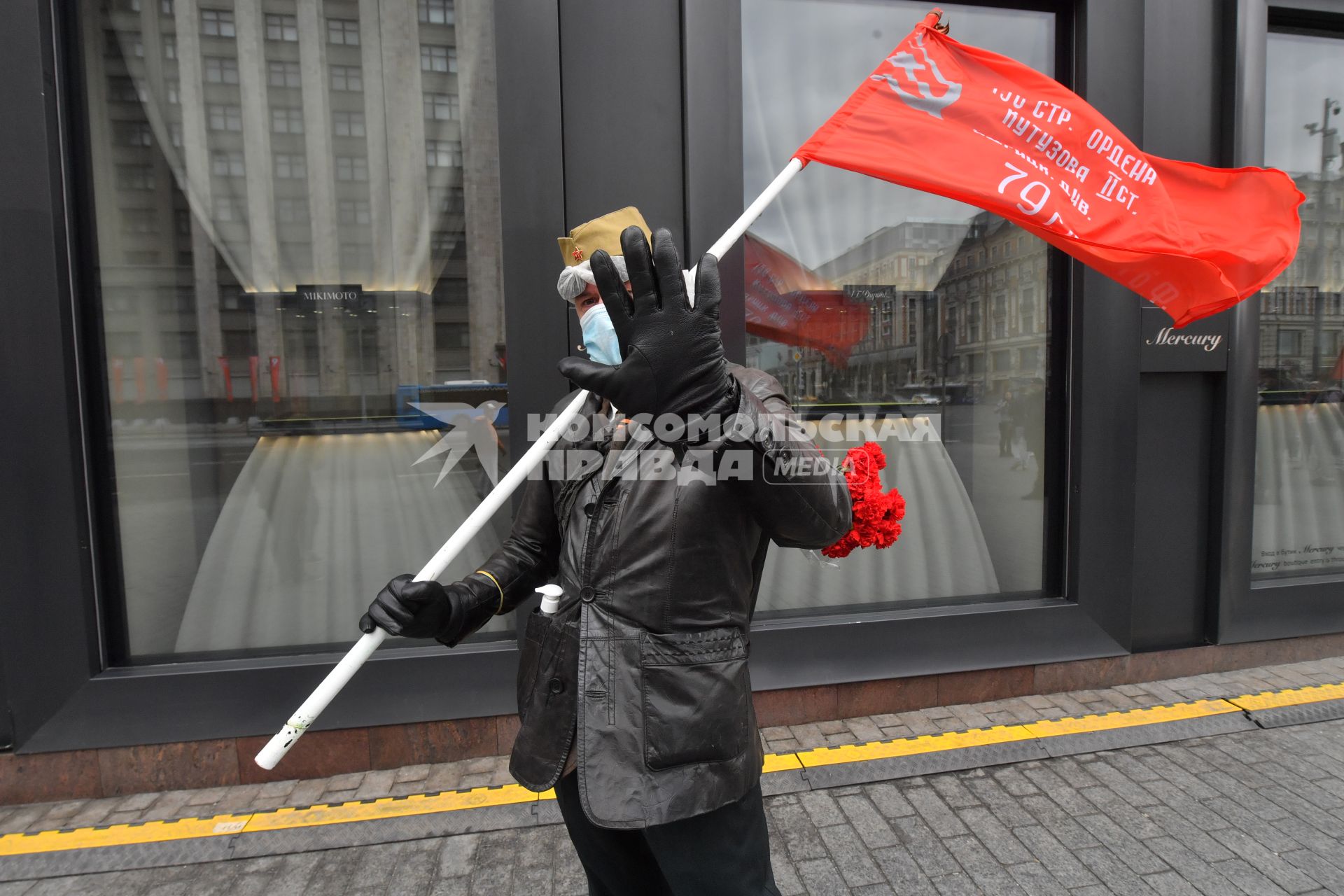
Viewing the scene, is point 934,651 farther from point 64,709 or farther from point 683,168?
point 64,709

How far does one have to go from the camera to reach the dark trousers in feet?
5.19

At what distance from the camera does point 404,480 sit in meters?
3.79

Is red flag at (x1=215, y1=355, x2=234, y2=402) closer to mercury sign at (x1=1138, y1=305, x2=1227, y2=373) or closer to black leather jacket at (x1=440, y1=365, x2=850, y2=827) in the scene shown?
black leather jacket at (x1=440, y1=365, x2=850, y2=827)

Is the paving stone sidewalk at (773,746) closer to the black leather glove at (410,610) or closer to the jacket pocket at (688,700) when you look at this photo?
the black leather glove at (410,610)

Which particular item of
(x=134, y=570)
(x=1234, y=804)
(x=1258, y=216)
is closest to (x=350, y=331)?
(x=134, y=570)

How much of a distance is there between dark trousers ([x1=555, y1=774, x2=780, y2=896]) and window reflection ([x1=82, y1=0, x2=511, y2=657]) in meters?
2.32

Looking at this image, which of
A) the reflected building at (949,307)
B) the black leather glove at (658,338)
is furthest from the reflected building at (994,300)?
the black leather glove at (658,338)

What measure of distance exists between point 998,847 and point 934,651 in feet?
4.35

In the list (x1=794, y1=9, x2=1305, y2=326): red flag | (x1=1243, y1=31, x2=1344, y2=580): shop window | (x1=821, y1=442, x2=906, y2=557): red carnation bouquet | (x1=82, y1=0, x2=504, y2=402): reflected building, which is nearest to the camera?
(x1=821, y1=442, x2=906, y2=557): red carnation bouquet

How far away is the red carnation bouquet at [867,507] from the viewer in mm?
2115

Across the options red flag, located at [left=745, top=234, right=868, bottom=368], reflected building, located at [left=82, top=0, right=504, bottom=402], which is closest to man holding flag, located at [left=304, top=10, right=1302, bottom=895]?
red flag, located at [left=745, top=234, right=868, bottom=368]

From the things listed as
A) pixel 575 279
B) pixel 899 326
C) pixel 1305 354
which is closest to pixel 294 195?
pixel 575 279
